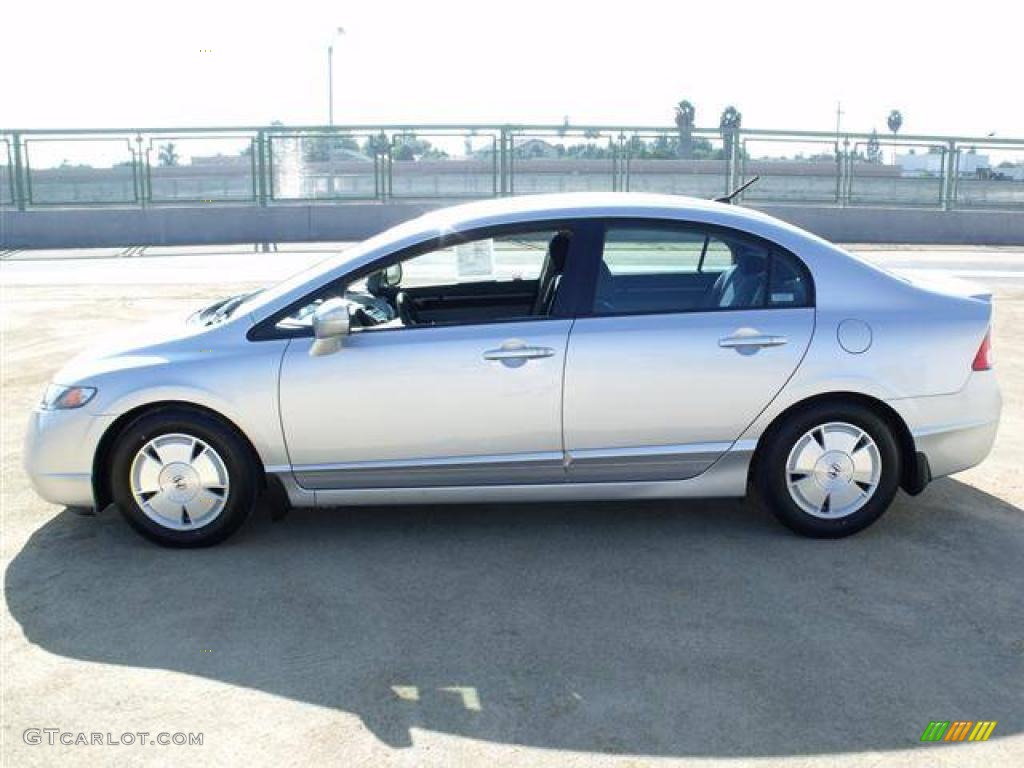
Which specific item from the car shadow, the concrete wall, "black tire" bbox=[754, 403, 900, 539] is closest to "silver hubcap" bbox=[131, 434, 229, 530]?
the car shadow

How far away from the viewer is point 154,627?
13.2 feet

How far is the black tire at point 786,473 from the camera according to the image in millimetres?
4723

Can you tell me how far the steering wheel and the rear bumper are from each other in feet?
7.33

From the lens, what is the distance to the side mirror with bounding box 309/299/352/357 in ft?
14.9

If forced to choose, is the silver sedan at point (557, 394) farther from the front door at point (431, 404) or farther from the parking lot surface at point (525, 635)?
the parking lot surface at point (525, 635)

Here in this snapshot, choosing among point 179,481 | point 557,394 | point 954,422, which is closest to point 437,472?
point 557,394

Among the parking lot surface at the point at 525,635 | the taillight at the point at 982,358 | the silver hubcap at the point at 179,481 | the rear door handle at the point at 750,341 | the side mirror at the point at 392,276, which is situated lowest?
the parking lot surface at the point at 525,635

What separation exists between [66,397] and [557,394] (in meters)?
2.20

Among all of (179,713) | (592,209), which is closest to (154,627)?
(179,713)

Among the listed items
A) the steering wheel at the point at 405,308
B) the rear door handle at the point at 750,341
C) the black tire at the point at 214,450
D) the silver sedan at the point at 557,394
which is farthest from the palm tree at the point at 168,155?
the rear door handle at the point at 750,341

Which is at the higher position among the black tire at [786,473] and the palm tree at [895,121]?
the palm tree at [895,121]

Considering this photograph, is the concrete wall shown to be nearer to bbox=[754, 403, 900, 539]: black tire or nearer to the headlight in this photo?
the headlight

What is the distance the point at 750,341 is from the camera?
4.67m

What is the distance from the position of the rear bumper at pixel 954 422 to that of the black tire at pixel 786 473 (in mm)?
127
